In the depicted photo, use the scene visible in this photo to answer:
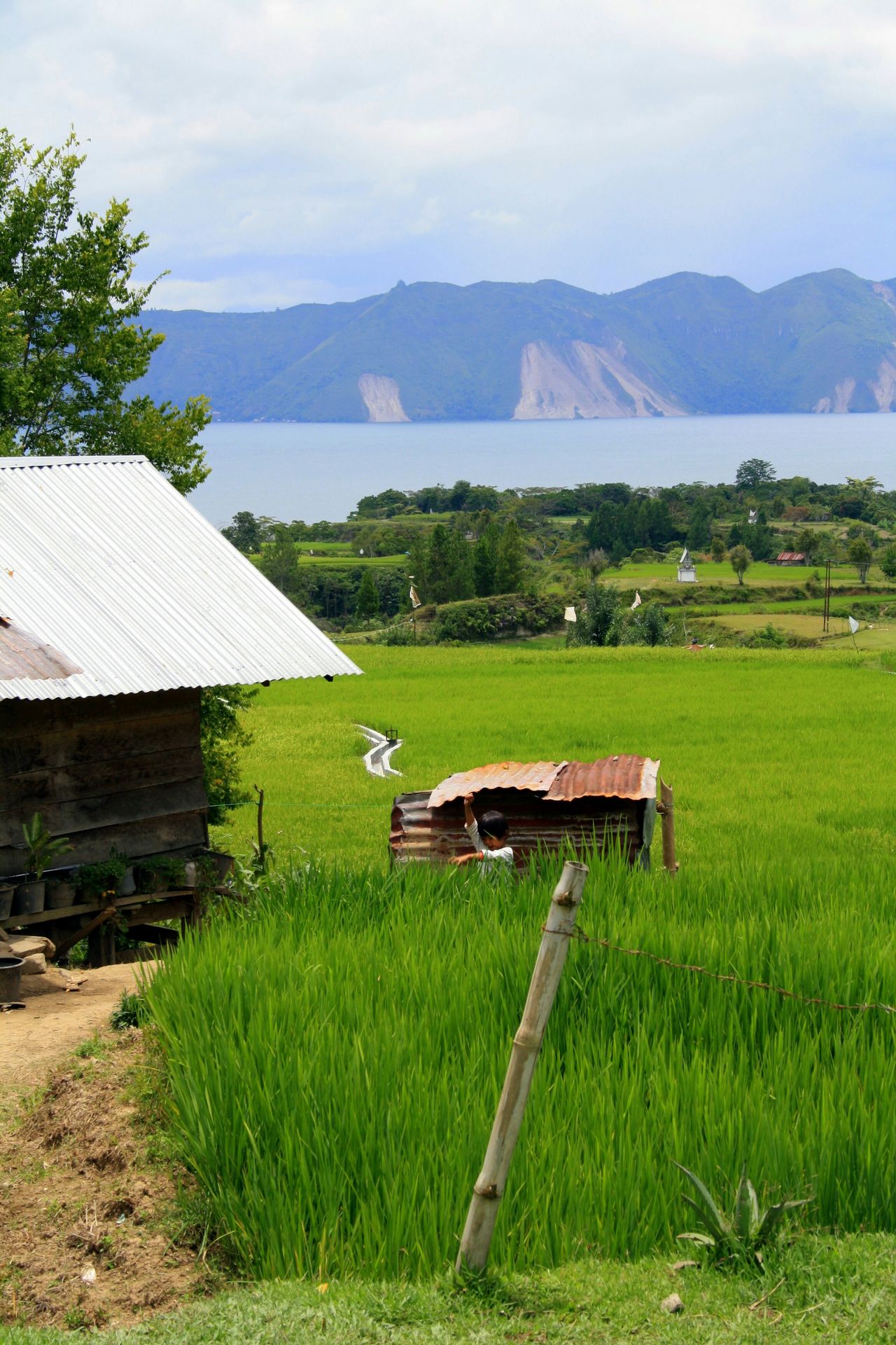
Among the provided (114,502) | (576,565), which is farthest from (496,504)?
(114,502)

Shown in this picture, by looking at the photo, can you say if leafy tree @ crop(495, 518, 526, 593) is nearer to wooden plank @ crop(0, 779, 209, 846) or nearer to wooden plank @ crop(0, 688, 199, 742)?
wooden plank @ crop(0, 779, 209, 846)

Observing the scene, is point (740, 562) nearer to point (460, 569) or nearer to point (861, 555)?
point (861, 555)

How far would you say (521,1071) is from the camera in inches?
152

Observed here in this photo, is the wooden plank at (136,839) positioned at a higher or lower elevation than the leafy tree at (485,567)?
lower

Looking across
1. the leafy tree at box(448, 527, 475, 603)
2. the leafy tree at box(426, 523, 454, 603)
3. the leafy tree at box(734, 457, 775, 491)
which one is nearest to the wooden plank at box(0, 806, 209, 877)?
the leafy tree at box(448, 527, 475, 603)

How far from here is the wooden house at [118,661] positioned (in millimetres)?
8938

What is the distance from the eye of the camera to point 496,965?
19.9 feet

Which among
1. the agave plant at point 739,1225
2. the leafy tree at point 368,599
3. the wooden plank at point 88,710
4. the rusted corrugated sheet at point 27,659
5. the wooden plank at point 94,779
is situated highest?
the leafy tree at point 368,599

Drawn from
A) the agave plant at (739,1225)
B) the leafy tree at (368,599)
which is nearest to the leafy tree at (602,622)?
the leafy tree at (368,599)

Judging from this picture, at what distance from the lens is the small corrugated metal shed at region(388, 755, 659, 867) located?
9578 millimetres

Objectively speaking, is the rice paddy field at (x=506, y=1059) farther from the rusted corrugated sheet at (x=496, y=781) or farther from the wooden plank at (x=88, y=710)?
the wooden plank at (x=88, y=710)

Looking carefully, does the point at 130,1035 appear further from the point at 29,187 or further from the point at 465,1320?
the point at 29,187

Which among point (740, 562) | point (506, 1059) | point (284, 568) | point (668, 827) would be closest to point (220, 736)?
point (668, 827)

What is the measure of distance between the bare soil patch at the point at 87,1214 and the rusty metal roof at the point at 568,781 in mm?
4459
